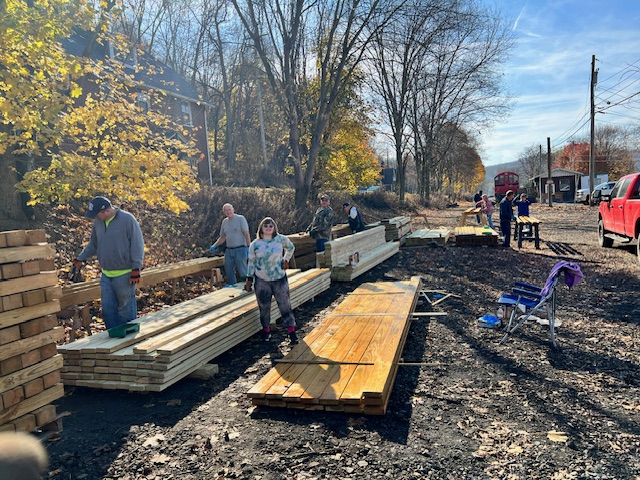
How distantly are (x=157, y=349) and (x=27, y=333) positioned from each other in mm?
1225

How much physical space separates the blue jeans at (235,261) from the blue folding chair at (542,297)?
15.4 ft

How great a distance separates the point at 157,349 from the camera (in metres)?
4.54

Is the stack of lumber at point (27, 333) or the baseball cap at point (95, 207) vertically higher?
the baseball cap at point (95, 207)

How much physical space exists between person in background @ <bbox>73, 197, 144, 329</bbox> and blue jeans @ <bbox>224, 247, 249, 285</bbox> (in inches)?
115

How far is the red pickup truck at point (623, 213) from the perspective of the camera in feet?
35.2

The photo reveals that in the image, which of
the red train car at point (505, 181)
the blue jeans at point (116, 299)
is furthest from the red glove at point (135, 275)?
the red train car at point (505, 181)

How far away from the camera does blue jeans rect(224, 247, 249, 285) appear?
844 cm

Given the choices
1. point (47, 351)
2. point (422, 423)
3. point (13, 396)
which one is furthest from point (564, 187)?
point (13, 396)

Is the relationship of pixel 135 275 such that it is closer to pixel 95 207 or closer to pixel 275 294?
pixel 95 207

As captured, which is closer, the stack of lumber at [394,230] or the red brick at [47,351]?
the red brick at [47,351]

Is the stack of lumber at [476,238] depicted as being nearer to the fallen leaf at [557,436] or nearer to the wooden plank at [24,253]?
the fallen leaf at [557,436]

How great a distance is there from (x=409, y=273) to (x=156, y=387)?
798cm

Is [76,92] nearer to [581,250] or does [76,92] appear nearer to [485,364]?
[485,364]

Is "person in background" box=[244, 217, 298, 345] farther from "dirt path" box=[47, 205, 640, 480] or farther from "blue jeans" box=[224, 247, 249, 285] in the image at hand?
"blue jeans" box=[224, 247, 249, 285]
